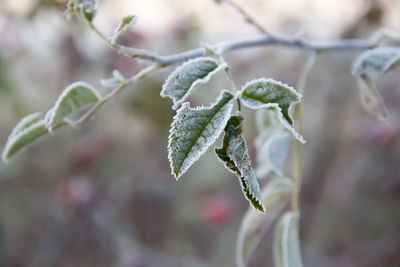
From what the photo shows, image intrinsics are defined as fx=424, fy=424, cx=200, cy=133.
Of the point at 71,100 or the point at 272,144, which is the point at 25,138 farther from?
the point at 272,144

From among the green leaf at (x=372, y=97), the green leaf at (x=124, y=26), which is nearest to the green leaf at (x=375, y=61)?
the green leaf at (x=372, y=97)

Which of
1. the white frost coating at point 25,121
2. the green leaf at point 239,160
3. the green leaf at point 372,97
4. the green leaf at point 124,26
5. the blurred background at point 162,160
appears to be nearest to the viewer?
the green leaf at point 239,160

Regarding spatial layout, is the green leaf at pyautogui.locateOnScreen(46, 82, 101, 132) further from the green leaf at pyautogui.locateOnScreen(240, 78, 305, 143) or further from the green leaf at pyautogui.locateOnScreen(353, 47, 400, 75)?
the green leaf at pyautogui.locateOnScreen(353, 47, 400, 75)

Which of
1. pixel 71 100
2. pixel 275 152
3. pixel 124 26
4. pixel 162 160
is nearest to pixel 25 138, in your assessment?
pixel 71 100

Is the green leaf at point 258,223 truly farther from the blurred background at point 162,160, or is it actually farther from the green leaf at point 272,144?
the blurred background at point 162,160

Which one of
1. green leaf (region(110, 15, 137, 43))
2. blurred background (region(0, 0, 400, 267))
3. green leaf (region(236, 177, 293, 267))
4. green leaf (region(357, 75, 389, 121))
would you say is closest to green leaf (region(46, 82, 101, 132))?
green leaf (region(110, 15, 137, 43))

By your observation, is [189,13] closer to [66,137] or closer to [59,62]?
[59,62]

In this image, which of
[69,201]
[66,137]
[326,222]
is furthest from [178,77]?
[326,222]
